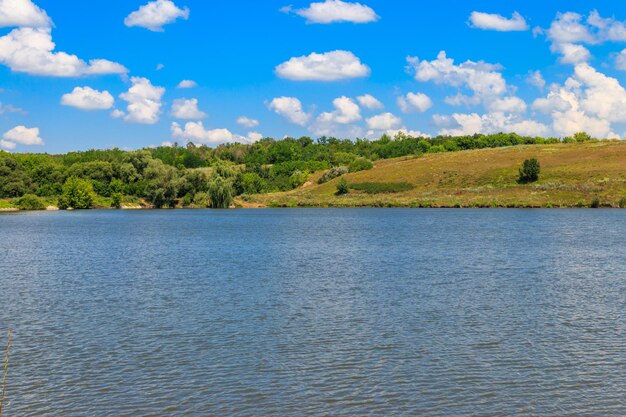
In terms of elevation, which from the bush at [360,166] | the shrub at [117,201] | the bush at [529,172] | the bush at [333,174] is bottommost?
the shrub at [117,201]

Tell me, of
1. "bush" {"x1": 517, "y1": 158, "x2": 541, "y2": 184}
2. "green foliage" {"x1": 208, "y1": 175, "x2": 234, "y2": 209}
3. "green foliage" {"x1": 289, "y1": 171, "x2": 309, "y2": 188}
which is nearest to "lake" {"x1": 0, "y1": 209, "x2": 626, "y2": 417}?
"bush" {"x1": 517, "y1": 158, "x2": 541, "y2": 184}

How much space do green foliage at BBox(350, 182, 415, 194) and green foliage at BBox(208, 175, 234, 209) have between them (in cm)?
3250

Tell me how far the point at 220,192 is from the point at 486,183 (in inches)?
2384

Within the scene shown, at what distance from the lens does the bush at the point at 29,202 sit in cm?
16025

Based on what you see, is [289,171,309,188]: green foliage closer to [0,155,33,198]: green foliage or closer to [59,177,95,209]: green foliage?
[59,177,95,209]: green foliage

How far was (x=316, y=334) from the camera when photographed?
24344 millimetres

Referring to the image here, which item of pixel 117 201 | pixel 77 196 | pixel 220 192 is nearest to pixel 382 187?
pixel 220 192

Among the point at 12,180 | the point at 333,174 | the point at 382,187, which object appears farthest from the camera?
the point at 333,174

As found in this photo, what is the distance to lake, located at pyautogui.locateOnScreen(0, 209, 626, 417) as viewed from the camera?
17.4 m

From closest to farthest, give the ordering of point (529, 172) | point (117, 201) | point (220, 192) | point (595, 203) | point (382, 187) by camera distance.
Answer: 1. point (595, 203)
2. point (529, 172)
3. point (220, 192)
4. point (382, 187)
5. point (117, 201)

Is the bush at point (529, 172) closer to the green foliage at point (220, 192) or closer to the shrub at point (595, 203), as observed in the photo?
the shrub at point (595, 203)

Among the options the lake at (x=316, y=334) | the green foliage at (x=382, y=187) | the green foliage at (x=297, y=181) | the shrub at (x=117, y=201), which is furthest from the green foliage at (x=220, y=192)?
the lake at (x=316, y=334)

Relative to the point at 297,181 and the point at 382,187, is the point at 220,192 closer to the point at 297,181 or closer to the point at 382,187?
the point at 382,187

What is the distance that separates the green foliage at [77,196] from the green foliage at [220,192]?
32.2 meters
